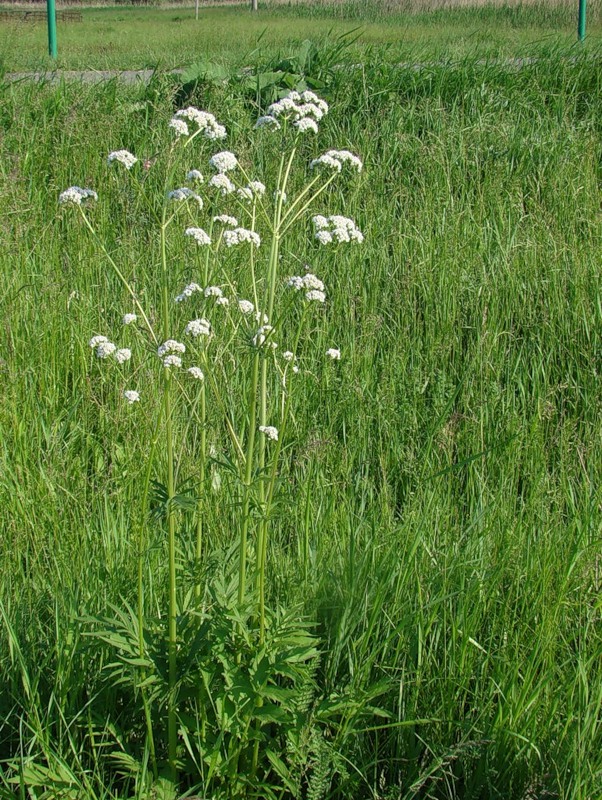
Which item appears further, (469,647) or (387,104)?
(387,104)

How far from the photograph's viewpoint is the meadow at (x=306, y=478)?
69.9 inches

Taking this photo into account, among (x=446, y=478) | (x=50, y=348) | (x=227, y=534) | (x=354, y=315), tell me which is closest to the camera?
(x=227, y=534)

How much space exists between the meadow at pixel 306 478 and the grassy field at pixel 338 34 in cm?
245

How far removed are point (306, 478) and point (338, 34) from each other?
11.4m

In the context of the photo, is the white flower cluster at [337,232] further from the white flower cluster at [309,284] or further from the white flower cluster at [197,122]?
the white flower cluster at [197,122]

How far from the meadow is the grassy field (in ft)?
8.02

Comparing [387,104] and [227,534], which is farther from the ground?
[387,104]

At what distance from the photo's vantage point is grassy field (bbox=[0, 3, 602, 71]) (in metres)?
7.48

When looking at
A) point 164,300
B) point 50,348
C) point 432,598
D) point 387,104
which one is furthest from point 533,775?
point 387,104

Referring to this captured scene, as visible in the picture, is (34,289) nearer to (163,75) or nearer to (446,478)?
(446,478)

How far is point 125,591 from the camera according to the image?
213 cm

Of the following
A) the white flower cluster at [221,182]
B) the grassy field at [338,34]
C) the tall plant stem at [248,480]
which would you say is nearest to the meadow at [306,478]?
the tall plant stem at [248,480]

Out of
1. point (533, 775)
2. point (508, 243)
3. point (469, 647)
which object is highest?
point (508, 243)

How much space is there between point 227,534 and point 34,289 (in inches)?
69.9
